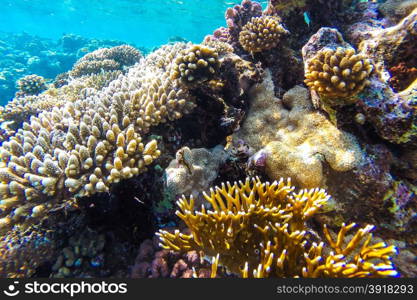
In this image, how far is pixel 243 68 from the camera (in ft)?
14.9

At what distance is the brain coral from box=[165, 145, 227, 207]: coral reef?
2.75 feet

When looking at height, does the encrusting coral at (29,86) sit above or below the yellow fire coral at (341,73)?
above

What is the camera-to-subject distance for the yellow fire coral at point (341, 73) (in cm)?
295

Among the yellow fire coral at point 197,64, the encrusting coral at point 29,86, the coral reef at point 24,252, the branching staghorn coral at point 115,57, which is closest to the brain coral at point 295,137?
the yellow fire coral at point 197,64

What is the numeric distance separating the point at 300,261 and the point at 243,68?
3365 millimetres

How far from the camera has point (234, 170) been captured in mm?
3613

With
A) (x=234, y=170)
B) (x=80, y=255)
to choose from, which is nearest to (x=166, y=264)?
(x=80, y=255)

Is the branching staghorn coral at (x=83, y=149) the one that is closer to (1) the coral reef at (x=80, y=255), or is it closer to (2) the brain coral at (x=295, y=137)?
(1) the coral reef at (x=80, y=255)

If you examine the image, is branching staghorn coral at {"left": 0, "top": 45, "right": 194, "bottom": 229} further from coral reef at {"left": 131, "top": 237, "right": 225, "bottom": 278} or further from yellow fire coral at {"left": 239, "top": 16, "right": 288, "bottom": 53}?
yellow fire coral at {"left": 239, "top": 16, "right": 288, "bottom": 53}

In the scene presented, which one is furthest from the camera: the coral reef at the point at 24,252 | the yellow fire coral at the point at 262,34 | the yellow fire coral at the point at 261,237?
the yellow fire coral at the point at 262,34

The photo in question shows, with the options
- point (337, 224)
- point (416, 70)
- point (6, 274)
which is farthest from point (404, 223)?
point (6, 274)

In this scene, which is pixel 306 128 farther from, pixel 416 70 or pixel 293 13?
pixel 293 13

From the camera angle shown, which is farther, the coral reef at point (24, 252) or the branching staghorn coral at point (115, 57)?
the branching staghorn coral at point (115, 57)

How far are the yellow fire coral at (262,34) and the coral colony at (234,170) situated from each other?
1.1 inches
